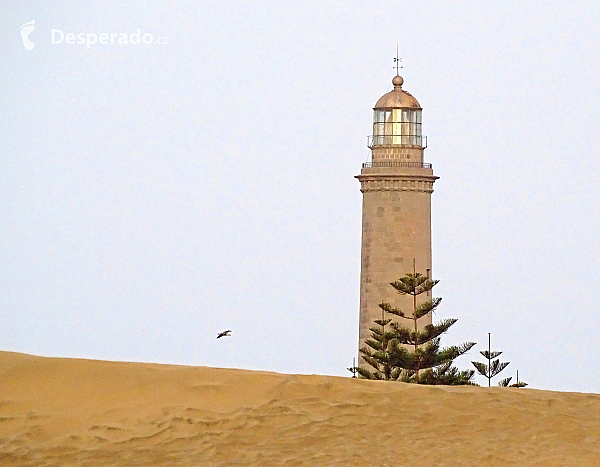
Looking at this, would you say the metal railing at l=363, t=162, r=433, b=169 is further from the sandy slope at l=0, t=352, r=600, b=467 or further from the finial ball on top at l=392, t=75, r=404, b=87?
the sandy slope at l=0, t=352, r=600, b=467

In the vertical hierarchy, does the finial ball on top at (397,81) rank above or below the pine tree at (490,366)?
above

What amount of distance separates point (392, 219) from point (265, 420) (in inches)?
1331

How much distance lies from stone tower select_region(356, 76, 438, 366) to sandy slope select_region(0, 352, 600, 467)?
104ft

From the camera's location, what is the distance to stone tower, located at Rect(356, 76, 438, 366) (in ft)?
179

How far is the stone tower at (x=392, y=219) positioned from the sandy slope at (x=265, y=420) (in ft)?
104

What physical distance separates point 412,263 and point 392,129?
4539 millimetres

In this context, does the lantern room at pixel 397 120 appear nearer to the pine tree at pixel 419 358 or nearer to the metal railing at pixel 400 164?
the metal railing at pixel 400 164

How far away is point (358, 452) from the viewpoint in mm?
20312

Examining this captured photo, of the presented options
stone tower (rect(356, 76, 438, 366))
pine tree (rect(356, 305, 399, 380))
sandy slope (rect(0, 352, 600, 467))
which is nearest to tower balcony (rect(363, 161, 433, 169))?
stone tower (rect(356, 76, 438, 366))

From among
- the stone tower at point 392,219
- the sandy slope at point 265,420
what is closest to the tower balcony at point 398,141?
the stone tower at point 392,219

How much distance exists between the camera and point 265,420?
21281 mm

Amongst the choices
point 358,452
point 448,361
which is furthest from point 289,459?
point 448,361

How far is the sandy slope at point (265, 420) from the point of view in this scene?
20281 mm

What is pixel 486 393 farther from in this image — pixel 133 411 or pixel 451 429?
pixel 133 411
